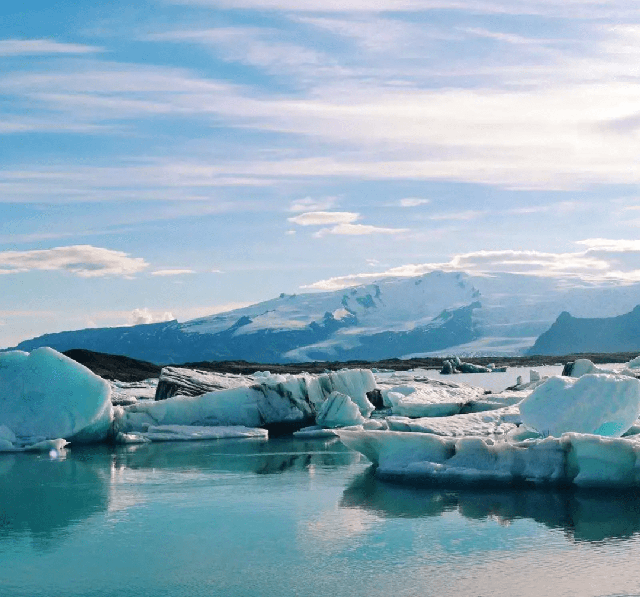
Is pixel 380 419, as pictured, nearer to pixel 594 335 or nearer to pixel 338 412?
pixel 338 412

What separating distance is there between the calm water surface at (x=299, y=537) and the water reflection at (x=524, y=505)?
24 mm

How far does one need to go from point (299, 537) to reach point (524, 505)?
2954 mm

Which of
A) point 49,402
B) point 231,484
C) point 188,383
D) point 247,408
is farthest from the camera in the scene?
point 188,383

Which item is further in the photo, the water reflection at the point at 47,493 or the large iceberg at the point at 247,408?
the large iceberg at the point at 247,408

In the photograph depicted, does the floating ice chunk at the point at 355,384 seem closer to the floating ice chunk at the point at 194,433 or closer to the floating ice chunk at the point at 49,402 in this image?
the floating ice chunk at the point at 194,433

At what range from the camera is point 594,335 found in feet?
429

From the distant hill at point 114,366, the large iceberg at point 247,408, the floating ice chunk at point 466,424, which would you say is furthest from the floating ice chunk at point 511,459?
the distant hill at point 114,366

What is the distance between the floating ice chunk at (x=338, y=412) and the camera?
63.3ft

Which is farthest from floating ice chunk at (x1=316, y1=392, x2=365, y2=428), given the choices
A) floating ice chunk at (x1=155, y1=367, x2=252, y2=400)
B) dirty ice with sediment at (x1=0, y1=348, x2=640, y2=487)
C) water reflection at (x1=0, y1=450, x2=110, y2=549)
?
water reflection at (x1=0, y1=450, x2=110, y2=549)

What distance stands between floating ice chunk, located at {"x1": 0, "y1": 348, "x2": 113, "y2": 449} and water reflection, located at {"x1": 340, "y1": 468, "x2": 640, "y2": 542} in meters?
7.01

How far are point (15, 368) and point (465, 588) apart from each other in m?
12.4

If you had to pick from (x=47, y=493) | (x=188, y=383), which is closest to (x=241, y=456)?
(x=47, y=493)

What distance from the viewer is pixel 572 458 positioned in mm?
11141

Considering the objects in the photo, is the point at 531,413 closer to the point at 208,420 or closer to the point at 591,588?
the point at 591,588
